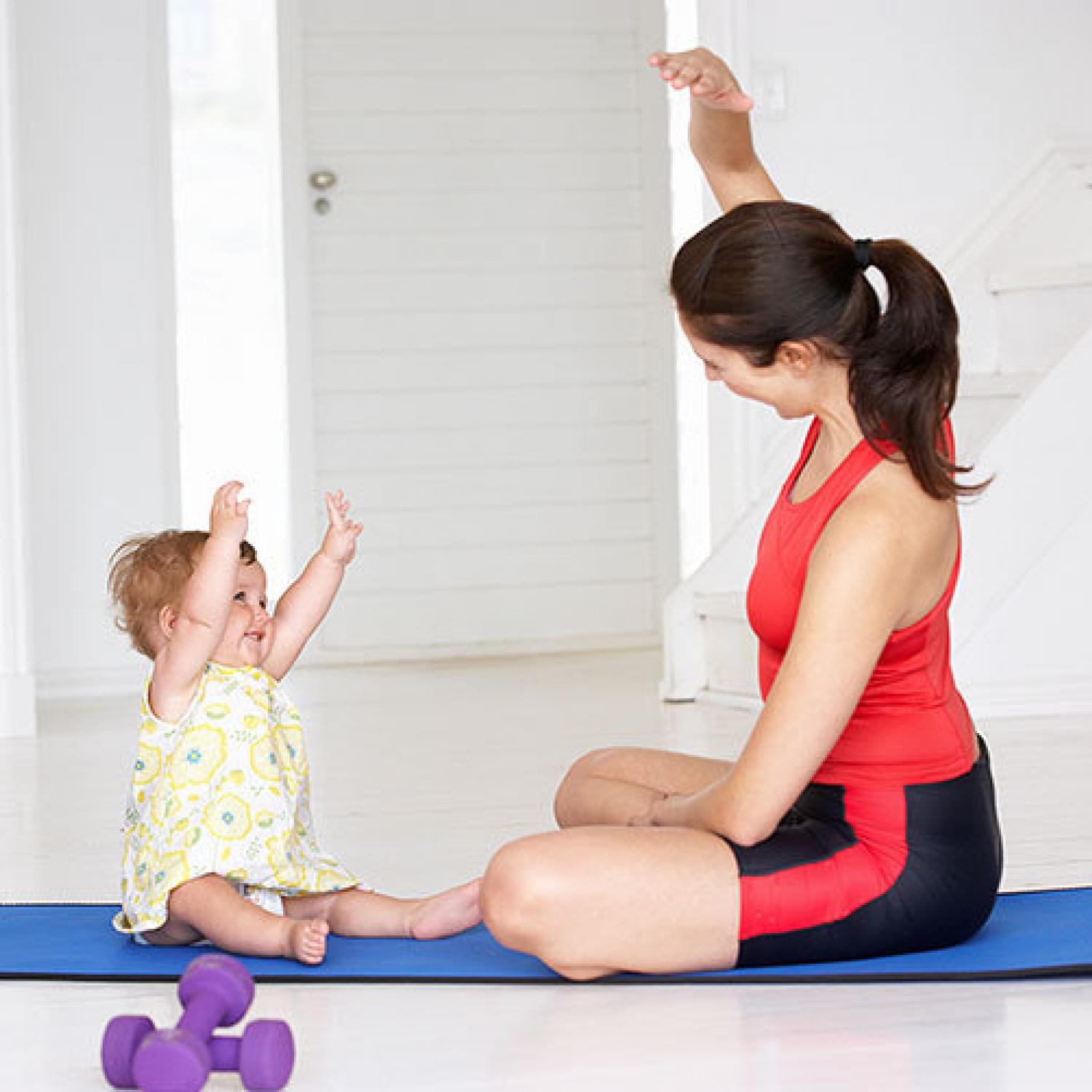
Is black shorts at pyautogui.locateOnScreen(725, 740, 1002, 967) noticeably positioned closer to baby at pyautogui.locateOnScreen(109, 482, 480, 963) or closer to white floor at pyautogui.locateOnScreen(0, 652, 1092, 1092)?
white floor at pyautogui.locateOnScreen(0, 652, 1092, 1092)

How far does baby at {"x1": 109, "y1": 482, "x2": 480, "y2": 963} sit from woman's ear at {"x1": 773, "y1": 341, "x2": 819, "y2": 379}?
1.83ft

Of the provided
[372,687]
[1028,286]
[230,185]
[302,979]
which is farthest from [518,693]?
[302,979]

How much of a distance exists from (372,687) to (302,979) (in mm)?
3205

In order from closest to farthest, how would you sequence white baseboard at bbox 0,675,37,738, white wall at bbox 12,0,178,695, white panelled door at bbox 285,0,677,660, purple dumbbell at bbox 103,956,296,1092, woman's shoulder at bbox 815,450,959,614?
purple dumbbell at bbox 103,956,296,1092 → woman's shoulder at bbox 815,450,959,614 → white baseboard at bbox 0,675,37,738 → white wall at bbox 12,0,178,695 → white panelled door at bbox 285,0,677,660

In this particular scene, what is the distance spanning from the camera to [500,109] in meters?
5.88

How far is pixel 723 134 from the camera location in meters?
2.13

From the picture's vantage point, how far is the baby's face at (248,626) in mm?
2082

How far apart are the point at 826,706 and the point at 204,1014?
1.99ft

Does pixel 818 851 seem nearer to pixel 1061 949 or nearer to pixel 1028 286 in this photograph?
pixel 1061 949

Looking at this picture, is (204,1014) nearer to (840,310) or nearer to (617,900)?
(617,900)

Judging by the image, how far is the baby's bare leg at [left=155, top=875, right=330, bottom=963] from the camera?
1.90 metres

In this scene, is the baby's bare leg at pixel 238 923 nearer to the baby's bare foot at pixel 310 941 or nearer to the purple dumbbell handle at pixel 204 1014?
the baby's bare foot at pixel 310 941

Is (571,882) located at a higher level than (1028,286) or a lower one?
lower

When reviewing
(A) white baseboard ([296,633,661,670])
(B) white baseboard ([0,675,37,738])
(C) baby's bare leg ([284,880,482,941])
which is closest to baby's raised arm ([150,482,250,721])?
(C) baby's bare leg ([284,880,482,941])
